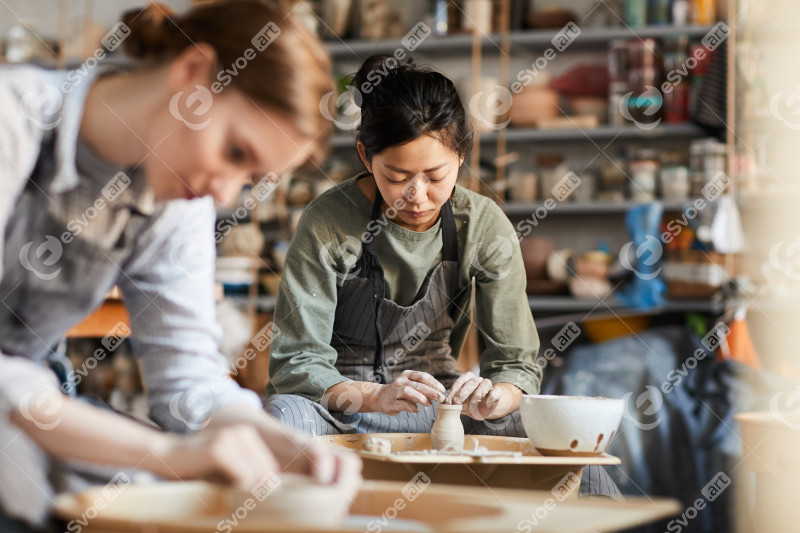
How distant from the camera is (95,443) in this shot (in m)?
0.76

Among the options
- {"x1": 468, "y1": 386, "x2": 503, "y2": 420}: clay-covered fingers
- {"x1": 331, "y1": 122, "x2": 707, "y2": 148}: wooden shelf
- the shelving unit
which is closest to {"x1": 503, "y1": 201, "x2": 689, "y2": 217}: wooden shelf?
the shelving unit

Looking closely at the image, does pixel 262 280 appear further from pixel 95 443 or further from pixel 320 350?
pixel 95 443

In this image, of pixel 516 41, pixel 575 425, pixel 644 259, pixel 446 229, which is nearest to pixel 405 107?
pixel 446 229

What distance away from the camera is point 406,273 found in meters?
1.66

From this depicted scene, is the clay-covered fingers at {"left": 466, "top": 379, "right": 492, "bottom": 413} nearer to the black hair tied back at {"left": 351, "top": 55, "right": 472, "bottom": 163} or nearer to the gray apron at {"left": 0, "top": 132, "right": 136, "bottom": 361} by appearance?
the black hair tied back at {"left": 351, "top": 55, "right": 472, "bottom": 163}

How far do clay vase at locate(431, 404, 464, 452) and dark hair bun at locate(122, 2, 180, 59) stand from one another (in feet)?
2.23

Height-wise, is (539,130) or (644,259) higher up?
(539,130)

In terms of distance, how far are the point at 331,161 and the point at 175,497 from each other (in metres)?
3.56

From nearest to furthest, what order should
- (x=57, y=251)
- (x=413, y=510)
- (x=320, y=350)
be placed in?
(x=413, y=510) → (x=57, y=251) → (x=320, y=350)

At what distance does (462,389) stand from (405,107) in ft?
1.61

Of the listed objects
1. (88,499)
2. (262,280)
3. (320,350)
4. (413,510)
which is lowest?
(88,499)

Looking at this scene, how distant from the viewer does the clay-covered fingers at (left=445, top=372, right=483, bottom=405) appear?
1.39 meters

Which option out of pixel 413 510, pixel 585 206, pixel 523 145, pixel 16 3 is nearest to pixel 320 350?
pixel 413 510

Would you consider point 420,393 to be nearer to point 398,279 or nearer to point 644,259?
point 398,279
